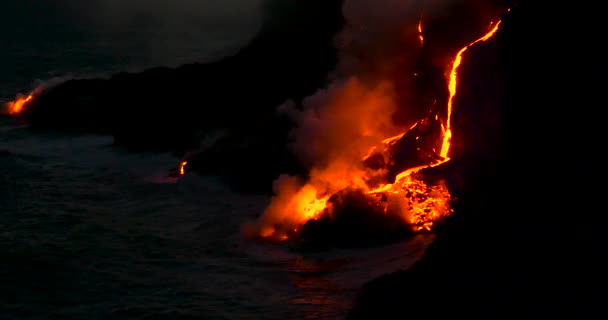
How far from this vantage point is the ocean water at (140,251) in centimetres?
1541

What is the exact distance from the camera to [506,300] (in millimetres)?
11703

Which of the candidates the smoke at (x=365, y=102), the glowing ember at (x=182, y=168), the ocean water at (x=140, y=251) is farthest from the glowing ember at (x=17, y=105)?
the smoke at (x=365, y=102)

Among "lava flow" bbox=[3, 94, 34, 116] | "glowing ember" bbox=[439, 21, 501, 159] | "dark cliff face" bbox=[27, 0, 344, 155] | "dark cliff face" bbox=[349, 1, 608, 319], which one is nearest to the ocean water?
"dark cliff face" bbox=[27, 0, 344, 155]

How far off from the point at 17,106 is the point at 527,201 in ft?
99.4

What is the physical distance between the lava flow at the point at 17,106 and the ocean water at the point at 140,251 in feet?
19.2

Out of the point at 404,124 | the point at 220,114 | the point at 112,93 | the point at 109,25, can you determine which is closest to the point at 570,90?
the point at 404,124

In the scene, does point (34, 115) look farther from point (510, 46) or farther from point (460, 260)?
point (460, 260)

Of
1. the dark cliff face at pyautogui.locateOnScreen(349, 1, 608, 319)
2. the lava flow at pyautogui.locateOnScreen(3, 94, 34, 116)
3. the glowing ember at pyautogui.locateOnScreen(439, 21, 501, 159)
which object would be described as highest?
the lava flow at pyautogui.locateOnScreen(3, 94, 34, 116)

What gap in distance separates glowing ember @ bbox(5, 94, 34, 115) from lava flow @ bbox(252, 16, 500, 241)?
895 inches

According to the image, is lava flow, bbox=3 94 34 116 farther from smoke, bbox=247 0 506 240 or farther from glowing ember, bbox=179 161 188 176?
smoke, bbox=247 0 506 240

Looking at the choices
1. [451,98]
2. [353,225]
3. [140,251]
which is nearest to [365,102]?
[451,98]

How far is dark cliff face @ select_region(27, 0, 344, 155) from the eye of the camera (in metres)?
28.3

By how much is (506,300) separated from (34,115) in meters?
28.9

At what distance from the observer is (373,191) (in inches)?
741
